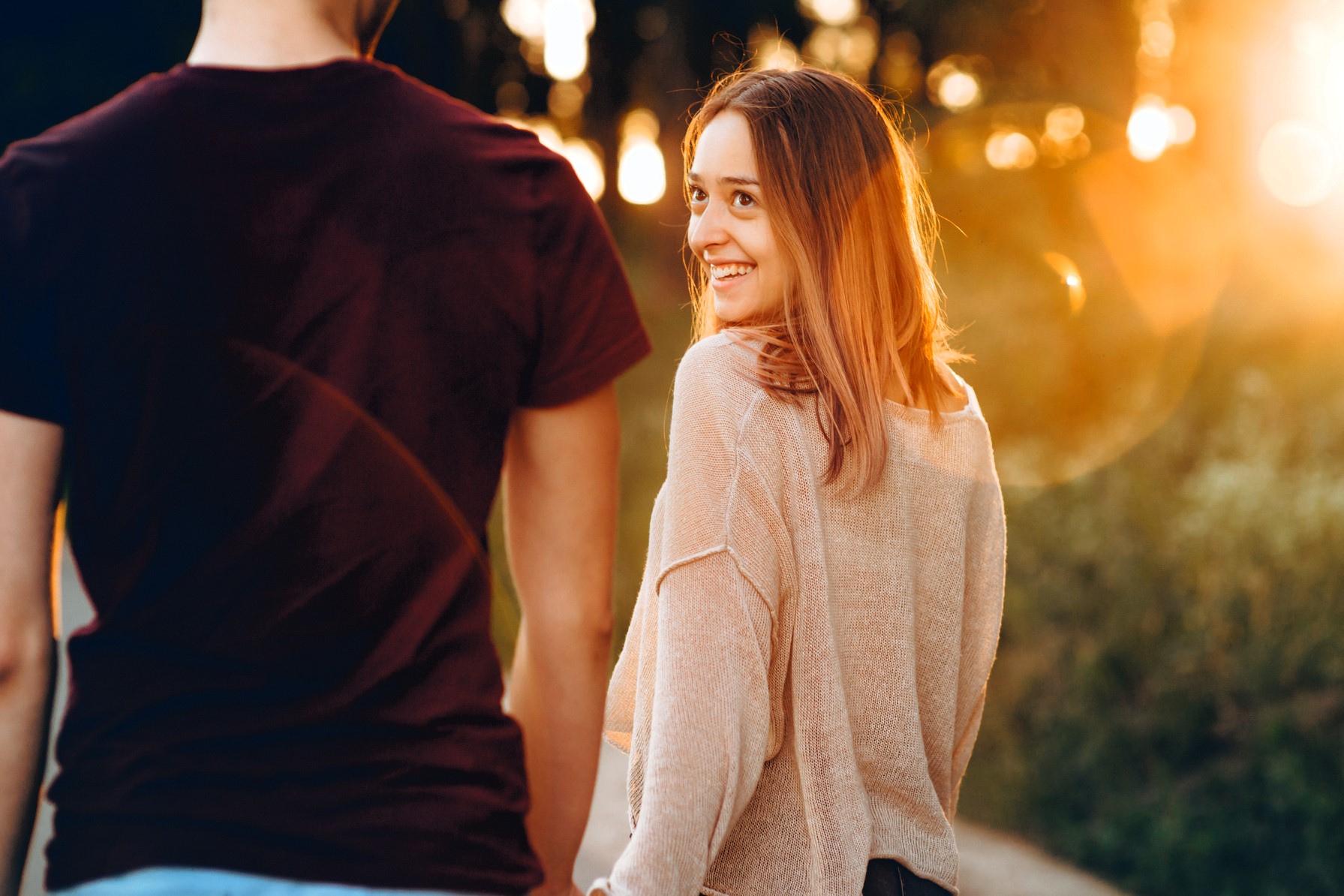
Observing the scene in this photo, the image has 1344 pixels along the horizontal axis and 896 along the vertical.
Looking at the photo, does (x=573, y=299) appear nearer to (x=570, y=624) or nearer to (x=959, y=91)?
(x=570, y=624)

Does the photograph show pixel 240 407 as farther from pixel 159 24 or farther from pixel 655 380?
pixel 159 24

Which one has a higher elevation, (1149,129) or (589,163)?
(1149,129)

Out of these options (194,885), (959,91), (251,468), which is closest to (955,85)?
(959,91)

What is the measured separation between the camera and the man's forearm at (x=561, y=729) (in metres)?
1.78

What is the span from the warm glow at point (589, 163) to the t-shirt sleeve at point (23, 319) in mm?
15904

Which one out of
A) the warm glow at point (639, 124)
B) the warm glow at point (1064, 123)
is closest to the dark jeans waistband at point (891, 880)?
the warm glow at point (1064, 123)

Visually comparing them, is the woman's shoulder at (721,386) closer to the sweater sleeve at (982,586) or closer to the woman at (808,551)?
the woman at (808,551)

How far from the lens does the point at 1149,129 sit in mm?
9430

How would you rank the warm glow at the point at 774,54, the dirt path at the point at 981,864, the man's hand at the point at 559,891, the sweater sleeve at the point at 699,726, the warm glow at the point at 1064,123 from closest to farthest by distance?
1. the man's hand at the point at 559,891
2. the sweater sleeve at the point at 699,726
3. the dirt path at the point at 981,864
4. the warm glow at the point at 1064,123
5. the warm glow at the point at 774,54

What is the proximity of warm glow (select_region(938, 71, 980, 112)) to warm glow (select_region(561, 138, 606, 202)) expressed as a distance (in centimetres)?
564

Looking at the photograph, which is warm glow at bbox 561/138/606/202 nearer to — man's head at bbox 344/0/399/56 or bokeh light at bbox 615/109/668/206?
bokeh light at bbox 615/109/668/206

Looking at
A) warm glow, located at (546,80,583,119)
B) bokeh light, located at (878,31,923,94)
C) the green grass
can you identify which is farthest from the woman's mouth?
warm glow, located at (546,80,583,119)

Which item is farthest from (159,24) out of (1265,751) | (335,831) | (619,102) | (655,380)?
(335,831)

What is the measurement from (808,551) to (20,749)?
122 centimetres
